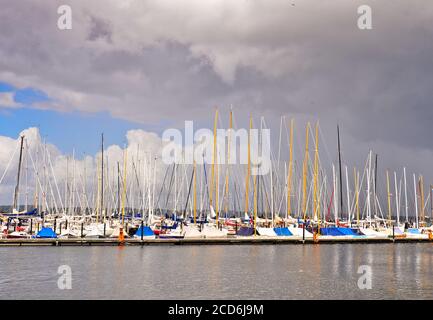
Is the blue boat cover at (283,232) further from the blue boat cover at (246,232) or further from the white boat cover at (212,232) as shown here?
the white boat cover at (212,232)

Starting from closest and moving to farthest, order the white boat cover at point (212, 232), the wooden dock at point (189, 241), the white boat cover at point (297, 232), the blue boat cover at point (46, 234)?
1. the wooden dock at point (189, 241)
2. the blue boat cover at point (46, 234)
3. the white boat cover at point (212, 232)
4. the white boat cover at point (297, 232)

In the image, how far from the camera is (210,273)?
47.9 m

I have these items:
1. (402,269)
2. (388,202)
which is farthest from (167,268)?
(388,202)

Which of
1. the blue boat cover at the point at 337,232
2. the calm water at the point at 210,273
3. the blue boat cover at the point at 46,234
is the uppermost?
the blue boat cover at the point at 46,234

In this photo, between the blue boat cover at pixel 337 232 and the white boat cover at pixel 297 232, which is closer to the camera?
the white boat cover at pixel 297 232

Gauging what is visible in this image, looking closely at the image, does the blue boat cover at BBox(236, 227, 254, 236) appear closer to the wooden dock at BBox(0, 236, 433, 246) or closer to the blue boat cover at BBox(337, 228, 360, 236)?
the wooden dock at BBox(0, 236, 433, 246)

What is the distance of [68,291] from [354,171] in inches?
3169

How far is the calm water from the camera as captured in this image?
126 ft

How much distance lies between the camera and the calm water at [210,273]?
3828cm

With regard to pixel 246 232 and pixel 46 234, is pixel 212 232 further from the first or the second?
pixel 46 234

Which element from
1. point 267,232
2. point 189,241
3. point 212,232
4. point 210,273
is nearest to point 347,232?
point 267,232

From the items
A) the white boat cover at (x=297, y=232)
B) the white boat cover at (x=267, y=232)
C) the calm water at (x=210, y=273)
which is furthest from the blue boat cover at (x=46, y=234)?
the white boat cover at (x=297, y=232)

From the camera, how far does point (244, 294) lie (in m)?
37.7

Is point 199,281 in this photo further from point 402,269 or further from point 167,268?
point 402,269
